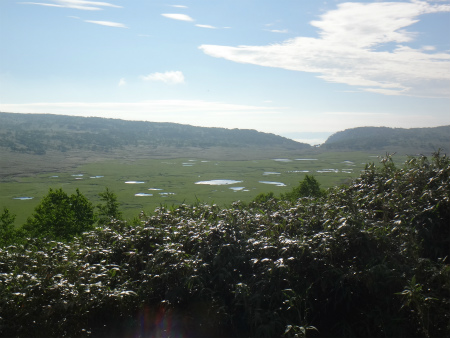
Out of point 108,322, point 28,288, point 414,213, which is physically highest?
point 414,213

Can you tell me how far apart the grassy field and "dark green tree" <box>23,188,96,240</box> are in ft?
81.8

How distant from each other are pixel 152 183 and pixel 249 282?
89388 mm

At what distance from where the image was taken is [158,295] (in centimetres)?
520

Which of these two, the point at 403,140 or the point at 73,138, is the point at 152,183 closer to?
the point at 73,138

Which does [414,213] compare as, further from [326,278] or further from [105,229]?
[105,229]

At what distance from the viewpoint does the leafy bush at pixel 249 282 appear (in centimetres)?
443

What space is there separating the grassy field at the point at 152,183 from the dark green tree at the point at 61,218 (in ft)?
81.8

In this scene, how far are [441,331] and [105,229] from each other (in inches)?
208

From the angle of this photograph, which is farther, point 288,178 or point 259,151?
point 259,151

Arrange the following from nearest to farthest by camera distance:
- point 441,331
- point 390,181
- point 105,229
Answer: point 441,331 → point 105,229 → point 390,181

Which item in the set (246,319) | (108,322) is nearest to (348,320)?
(246,319)

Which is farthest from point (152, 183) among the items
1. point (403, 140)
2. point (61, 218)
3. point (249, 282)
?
point (403, 140)

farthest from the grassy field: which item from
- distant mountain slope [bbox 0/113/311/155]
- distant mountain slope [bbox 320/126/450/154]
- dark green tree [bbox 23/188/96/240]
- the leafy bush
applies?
distant mountain slope [bbox 320/126/450/154]

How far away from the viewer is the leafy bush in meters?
4.43
